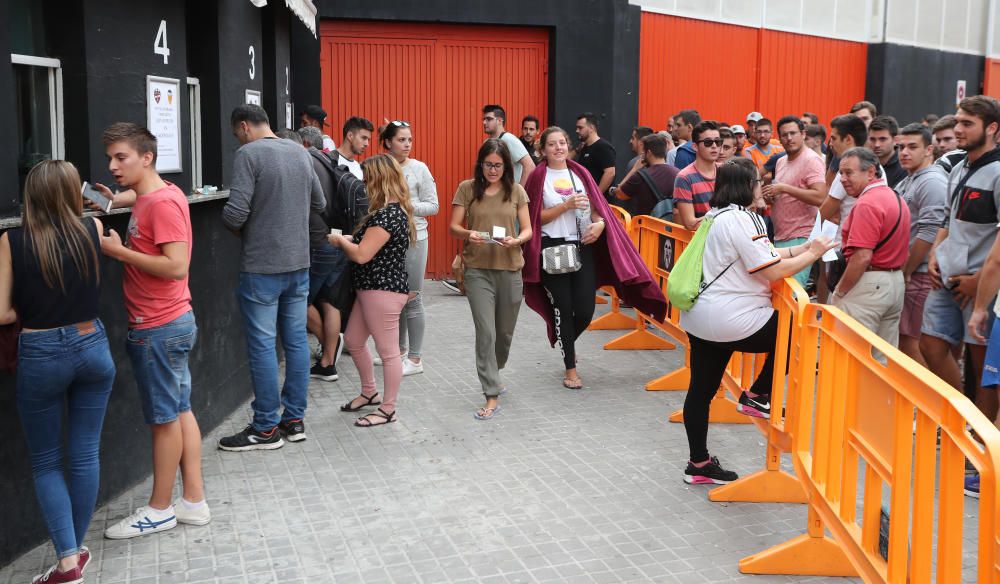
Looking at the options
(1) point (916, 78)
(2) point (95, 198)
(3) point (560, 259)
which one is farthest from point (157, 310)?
(1) point (916, 78)

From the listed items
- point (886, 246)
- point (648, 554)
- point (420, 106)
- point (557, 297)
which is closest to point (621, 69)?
point (420, 106)

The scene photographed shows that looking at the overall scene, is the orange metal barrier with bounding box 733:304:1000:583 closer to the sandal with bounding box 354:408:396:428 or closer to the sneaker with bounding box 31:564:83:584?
the sandal with bounding box 354:408:396:428

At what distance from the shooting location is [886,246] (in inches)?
259

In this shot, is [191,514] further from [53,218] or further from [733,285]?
[733,285]

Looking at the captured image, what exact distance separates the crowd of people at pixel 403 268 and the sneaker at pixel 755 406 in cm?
2

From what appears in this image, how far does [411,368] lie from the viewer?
838 centimetres

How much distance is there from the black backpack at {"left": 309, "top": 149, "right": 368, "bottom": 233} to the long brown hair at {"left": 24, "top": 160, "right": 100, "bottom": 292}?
284 centimetres

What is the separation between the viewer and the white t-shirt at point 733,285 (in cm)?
555

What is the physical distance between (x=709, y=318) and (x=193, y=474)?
2.83 m

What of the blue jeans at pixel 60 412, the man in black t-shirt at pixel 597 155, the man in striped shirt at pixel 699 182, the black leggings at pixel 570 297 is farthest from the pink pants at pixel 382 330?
the man in black t-shirt at pixel 597 155

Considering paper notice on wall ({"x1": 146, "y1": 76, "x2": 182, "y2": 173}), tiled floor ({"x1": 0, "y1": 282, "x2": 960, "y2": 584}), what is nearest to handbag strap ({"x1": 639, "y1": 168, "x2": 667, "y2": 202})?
tiled floor ({"x1": 0, "y1": 282, "x2": 960, "y2": 584})

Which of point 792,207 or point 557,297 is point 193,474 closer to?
point 557,297

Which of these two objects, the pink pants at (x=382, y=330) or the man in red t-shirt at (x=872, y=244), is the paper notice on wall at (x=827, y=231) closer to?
the man in red t-shirt at (x=872, y=244)

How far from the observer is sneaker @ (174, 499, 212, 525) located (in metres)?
5.20
